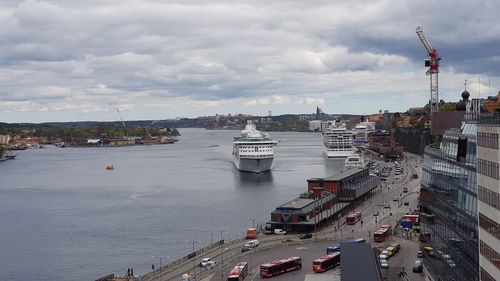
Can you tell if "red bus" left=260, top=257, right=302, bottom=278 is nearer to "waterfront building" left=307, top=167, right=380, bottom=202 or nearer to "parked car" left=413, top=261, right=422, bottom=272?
"parked car" left=413, top=261, right=422, bottom=272

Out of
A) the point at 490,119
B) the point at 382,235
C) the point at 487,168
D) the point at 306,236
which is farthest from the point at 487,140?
the point at 306,236

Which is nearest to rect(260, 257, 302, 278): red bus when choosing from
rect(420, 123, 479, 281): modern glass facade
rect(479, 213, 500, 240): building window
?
rect(420, 123, 479, 281): modern glass facade

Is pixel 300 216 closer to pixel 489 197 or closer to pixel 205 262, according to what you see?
pixel 205 262

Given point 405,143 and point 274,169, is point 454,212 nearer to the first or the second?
point 274,169

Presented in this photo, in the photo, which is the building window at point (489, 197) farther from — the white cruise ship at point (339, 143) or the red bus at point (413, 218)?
the white cruise ship at point (339, 143)

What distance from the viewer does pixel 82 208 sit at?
57062mm

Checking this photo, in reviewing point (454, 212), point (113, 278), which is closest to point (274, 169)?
point (113, 278)

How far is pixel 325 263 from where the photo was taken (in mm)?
27938

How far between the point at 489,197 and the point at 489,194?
0.07 m

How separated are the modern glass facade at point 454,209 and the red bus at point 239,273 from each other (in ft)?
23.9

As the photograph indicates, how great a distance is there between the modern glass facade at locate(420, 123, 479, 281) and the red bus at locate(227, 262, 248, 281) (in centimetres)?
727

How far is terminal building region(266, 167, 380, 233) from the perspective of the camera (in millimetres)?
38656

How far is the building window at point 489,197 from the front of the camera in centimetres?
1470

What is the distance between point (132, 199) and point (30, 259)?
2509cm
